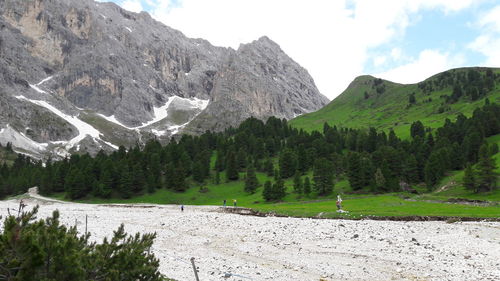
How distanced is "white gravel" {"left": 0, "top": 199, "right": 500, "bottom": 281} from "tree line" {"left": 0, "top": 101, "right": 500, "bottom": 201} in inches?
1802

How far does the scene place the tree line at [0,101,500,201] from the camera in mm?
88312

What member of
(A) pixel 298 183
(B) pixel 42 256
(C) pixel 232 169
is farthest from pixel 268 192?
(B) pixel 42 256

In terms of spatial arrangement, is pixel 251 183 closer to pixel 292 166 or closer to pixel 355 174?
pixel 292 166

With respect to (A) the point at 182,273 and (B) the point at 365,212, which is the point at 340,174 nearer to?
(B) the point at 365,212

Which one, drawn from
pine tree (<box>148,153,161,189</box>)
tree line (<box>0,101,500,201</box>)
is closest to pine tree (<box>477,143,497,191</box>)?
tree line (<box>0,101,500,201</box>)

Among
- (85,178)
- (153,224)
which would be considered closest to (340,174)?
(153,224)

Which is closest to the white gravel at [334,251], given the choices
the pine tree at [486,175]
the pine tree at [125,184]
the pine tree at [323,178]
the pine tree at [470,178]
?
the pine tree at [470,178]

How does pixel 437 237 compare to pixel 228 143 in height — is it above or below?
below

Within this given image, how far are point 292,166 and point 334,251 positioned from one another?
86.2 metres

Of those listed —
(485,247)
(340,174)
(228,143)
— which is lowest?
(485,247)

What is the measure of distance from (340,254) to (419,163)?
269 ft

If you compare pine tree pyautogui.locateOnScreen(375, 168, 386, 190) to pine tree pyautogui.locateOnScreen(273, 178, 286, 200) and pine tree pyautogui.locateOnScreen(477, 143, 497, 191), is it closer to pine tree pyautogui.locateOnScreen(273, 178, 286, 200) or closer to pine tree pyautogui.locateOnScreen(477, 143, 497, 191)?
pine tree pyautogui.locateOnScreen(477, 143, 497, 191)

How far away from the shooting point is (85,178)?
354ft

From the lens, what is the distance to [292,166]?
114 m
